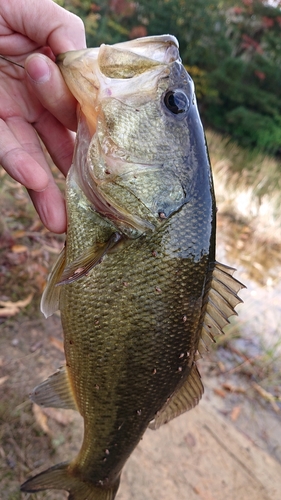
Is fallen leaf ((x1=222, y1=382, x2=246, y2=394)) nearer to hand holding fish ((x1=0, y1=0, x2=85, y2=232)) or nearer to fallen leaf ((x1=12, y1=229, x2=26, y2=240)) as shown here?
fallen leaf ((x1=12, y1=229, x2=26, y2=240))

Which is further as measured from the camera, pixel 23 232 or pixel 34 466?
pixel 23 232

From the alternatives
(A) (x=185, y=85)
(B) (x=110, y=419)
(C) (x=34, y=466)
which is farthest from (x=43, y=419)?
(A) (x=185, y=85)

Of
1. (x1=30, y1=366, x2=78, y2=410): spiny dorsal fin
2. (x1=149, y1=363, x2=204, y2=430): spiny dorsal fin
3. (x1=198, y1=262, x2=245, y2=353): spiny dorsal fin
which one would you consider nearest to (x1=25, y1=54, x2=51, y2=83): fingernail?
(x1=198, y1=262, x2=245, y2=353): spiny dorsal fin

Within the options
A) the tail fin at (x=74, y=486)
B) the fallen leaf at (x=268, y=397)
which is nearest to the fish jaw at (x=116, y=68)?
the tail fin at (x=74, y=486)

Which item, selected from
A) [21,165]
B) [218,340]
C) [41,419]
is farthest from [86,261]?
[218,340]

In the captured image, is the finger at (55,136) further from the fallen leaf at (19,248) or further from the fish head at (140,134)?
the fallen leaf at (19,248)

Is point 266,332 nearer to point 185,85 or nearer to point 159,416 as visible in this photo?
point 159,416
